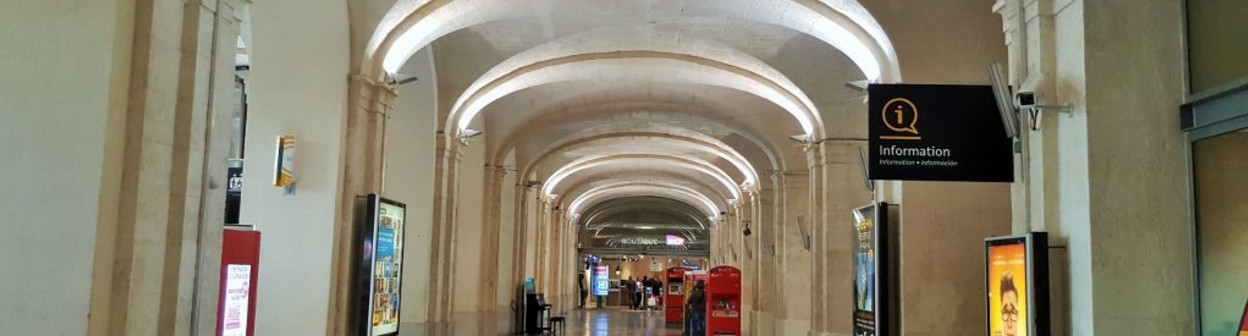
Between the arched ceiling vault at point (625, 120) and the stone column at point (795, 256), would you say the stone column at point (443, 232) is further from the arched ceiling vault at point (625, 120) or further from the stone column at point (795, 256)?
the stone column at point (795, 256)

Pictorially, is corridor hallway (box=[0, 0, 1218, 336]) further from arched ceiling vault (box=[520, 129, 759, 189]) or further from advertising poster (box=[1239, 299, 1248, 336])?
arched ceiling vault (box=[520, 129, 759, 189])

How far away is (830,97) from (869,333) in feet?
15.6

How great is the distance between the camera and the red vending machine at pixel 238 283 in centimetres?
753

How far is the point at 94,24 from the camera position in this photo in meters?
5.37

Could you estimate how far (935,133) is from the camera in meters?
7.47

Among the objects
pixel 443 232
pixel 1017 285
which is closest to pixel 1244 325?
pixel 1017 285

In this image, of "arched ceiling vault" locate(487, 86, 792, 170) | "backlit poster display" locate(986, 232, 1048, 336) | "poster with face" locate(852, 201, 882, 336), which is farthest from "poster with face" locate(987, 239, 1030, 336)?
"arched ceiling vault" locate(487, 86, 792, 170)

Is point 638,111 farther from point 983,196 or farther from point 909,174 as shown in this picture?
point 909,174

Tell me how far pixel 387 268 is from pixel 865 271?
15.6 ft

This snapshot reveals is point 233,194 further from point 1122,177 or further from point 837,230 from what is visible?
point 1122,177

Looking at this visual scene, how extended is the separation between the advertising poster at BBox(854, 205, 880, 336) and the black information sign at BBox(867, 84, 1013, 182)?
2.36 meters

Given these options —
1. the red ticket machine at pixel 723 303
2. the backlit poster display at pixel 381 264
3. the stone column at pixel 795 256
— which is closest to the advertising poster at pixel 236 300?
the backlit poster display at pixel 381 264

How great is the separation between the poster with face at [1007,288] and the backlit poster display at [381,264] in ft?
18.6

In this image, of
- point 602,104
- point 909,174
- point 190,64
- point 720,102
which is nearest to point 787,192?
point 720,102
